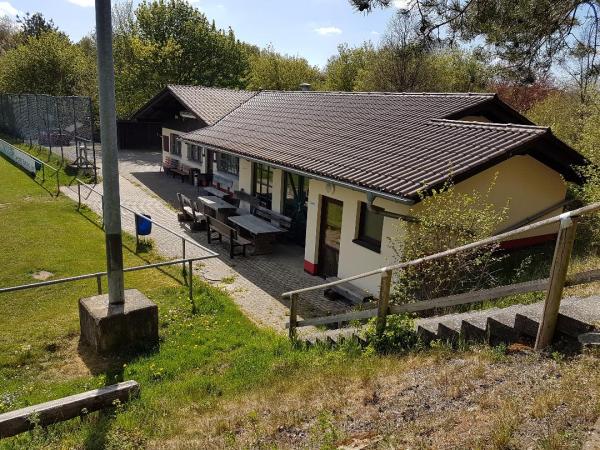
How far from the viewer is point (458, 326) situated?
5328mm

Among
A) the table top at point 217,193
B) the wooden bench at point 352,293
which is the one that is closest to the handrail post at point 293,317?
the wooden bench at point 352,293

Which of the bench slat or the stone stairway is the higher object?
the stone stairway

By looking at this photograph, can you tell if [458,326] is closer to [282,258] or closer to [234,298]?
[234,298]

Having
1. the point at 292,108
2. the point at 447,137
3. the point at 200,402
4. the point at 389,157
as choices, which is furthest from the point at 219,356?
the point at 292,108

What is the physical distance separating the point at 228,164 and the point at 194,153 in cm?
489

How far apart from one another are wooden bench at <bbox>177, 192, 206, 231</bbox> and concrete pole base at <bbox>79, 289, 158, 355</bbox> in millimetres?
7763

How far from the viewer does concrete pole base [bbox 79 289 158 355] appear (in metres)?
7.22

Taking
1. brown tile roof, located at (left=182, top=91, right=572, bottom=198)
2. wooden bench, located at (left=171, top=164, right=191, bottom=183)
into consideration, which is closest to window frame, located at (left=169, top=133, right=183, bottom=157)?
wooden bench, located at (left=171, top=164, right=191, bottom=183)

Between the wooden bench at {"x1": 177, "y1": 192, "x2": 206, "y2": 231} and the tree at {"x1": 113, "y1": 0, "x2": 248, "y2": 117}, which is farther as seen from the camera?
the tree at {"x1": 113, "y1": 0, "x2": 248, "y2": 117}

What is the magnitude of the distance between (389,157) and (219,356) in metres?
5.62

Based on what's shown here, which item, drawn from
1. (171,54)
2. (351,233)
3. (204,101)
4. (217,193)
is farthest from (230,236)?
(171,54)

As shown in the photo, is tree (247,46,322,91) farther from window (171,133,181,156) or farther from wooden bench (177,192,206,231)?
wooden bench (177,192,206,231)

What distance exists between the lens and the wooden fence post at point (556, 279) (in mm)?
3781

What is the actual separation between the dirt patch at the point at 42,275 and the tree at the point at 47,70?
31.0 meters
